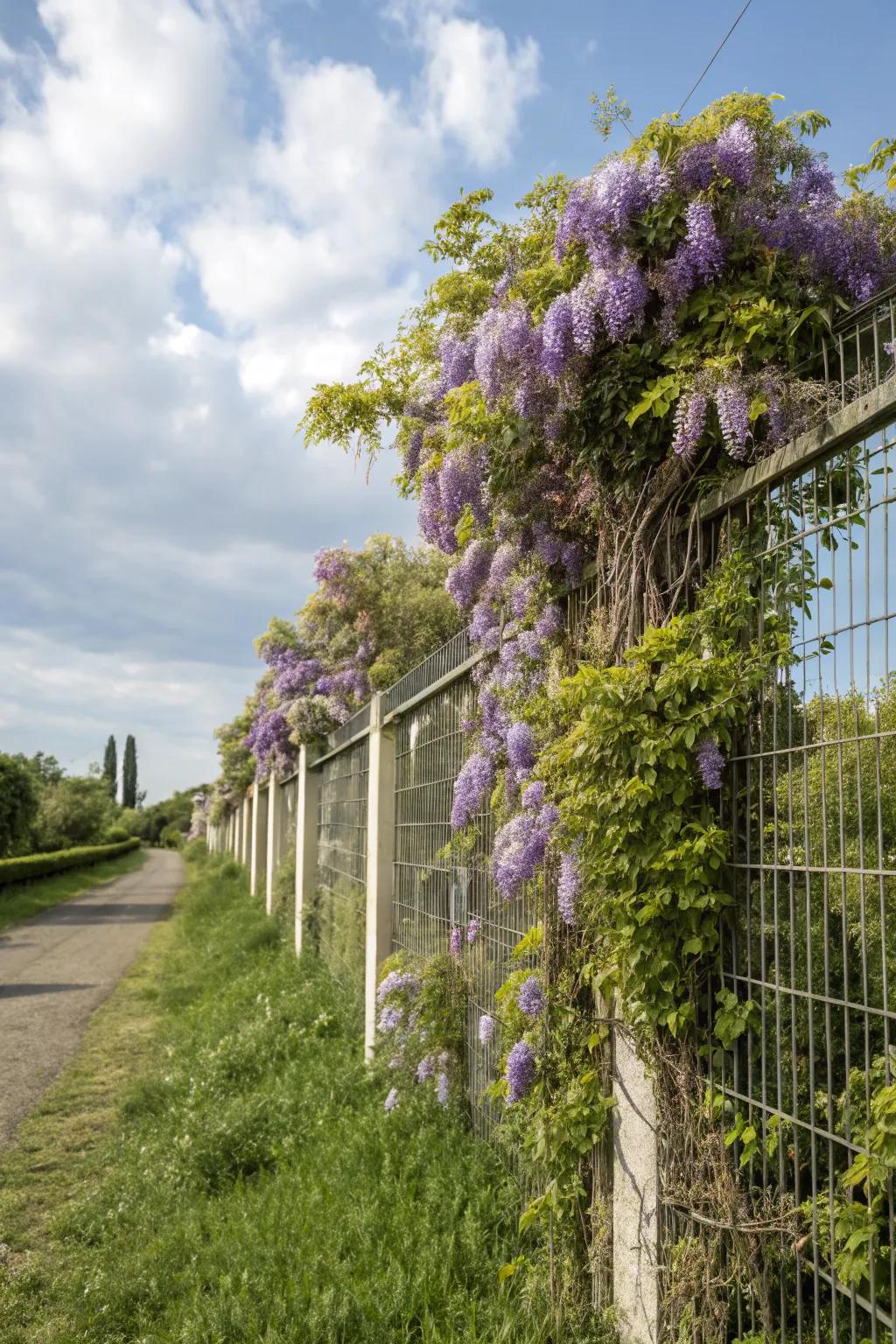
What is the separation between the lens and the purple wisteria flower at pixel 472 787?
182 inches

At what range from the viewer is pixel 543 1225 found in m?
3.69

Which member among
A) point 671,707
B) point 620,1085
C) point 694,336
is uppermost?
point 694,336

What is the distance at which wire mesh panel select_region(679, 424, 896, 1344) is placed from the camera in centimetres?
229

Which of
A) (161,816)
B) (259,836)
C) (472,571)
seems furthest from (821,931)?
(161,816)

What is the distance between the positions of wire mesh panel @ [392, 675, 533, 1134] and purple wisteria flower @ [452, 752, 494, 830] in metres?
0.07

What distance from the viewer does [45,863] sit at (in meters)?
32.2

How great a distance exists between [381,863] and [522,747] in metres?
3.58

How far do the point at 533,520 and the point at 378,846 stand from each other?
3769 millimetres

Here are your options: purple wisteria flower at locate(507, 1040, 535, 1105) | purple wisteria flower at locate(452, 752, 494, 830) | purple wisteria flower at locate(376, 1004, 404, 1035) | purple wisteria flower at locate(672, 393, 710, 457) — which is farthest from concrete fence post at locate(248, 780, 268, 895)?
purple wisteria flower at locate(672, 393, 710, 457)

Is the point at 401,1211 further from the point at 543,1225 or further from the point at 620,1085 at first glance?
the point at 620,1085

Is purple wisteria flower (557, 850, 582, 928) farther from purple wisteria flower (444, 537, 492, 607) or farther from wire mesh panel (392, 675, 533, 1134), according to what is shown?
purple wisteria flower (444, 537, 492, 607)

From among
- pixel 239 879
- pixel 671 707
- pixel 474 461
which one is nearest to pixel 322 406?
pixel 474 461

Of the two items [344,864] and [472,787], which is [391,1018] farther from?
[344,864]

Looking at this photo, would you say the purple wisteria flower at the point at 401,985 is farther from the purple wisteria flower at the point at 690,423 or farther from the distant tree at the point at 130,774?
the distant tree at the point at 130,774
